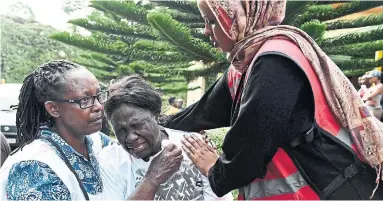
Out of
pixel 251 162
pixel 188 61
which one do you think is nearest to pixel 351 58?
pixel 188 61

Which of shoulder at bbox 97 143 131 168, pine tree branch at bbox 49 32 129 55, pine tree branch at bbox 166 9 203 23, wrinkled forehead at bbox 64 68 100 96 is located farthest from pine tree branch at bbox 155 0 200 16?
wrinkled forehead at bbox 64 68 100 96

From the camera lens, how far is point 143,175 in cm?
242

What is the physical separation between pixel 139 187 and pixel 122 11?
5.58 m

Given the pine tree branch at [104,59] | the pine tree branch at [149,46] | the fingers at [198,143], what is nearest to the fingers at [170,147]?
the fingers at [198,143]

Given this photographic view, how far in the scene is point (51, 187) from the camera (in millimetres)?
2000

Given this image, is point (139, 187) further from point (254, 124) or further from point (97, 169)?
point (254, 124)

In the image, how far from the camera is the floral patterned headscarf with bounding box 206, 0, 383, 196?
1805 mm

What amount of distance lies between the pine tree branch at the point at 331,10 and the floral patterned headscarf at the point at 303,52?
5.38 m

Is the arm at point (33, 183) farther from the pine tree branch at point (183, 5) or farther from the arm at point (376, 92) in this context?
the arm at point (376, 92)

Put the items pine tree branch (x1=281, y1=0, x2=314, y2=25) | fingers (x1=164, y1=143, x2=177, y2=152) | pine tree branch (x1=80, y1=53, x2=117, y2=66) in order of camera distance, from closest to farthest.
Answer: fingers (x1=164, y1=143, x2=177, y2=152), pine tree branch (x1=281, y1=0, x2=314, y2=25), pine tree branch (x1=80, y1=53, x2=117, y2=66)

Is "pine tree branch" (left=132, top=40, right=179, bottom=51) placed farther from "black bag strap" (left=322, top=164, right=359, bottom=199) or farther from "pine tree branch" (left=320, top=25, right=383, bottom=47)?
"black bag strap" (left=322, top=164, right=359, bottom=199)

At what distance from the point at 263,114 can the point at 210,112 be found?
0.73 m

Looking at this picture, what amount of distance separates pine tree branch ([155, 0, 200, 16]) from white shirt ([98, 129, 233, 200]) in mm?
5033

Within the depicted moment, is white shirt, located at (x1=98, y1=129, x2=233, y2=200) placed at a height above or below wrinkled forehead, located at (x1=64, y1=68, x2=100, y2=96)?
below
